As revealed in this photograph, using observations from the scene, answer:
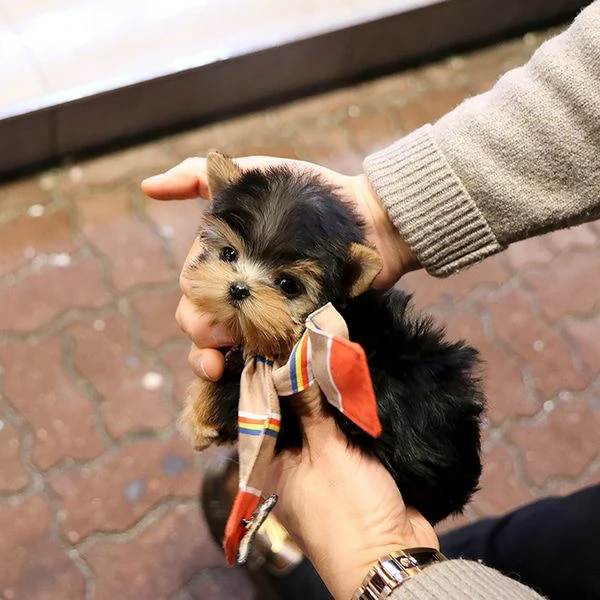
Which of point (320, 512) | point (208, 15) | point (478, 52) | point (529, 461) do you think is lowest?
point (529, 461)

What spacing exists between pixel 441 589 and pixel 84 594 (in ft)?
3.46

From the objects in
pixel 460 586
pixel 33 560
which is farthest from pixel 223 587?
pixel 460 586

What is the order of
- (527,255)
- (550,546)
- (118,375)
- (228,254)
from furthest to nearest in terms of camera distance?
(527,255) → (118,375) → (550,546) → (228,254)

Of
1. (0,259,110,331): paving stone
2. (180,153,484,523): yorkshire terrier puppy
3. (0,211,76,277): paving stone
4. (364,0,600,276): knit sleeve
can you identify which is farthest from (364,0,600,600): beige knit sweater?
(0,211,76,277): paving stone

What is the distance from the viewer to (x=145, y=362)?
194cm

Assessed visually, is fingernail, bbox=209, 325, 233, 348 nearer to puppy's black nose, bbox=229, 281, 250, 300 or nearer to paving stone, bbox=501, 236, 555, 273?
puppy's black nose, bbox=229, 281, 250, 300

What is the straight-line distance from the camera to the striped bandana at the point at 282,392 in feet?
2.78

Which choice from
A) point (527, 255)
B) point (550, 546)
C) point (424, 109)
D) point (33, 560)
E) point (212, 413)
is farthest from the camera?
point (424, 109)

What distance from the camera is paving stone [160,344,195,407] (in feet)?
6.23

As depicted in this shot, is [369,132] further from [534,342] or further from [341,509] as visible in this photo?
[341,509]

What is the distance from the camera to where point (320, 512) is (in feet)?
3.54

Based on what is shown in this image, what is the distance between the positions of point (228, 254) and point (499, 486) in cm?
122

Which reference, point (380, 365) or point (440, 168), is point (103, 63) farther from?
point (380, 365)

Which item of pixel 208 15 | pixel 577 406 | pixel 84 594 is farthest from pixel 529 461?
pixel 208 15
